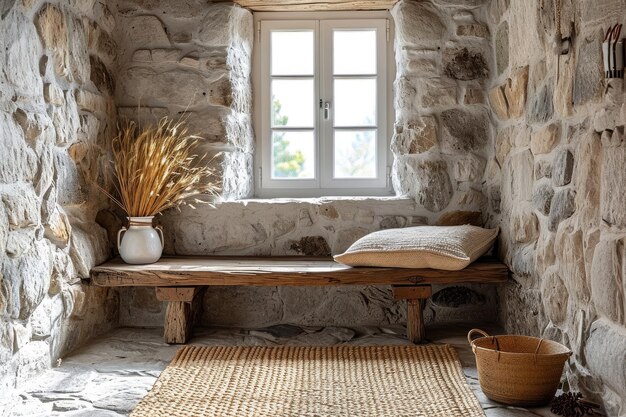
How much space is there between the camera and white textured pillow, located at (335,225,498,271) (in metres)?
3.09

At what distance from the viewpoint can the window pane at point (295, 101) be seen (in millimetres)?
3924

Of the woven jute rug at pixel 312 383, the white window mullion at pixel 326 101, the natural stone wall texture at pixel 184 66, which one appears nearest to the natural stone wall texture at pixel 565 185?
the woven jute rug at pixel 312 383

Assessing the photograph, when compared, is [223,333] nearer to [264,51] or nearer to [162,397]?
[162,397]

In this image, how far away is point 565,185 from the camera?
102 inches

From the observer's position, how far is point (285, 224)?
11.9ft

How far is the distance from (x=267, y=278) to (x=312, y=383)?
0.61m

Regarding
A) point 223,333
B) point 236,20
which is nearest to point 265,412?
point 223,333

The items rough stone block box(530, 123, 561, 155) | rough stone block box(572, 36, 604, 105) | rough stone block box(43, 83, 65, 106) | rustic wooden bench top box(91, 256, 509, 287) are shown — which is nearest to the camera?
rough stone block box(572, 36, 604, 105)

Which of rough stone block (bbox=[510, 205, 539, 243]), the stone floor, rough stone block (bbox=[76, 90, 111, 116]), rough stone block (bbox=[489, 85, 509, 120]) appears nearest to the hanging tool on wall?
rough stone block (bbox=[510, 205, 539, 243])

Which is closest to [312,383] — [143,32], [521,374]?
[521,374]

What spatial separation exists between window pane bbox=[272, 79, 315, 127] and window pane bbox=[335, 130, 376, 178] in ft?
0.64

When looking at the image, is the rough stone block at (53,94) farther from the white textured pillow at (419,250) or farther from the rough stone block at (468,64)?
the rough stone block at (468,64)

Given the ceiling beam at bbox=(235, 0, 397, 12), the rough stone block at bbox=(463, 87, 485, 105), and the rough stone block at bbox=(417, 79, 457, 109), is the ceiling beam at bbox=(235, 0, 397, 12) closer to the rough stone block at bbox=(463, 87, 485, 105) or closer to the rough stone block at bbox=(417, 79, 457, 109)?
the rough stone block at bbox=(417, 79, 457, 109)

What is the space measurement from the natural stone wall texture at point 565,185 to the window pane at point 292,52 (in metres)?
0.98
